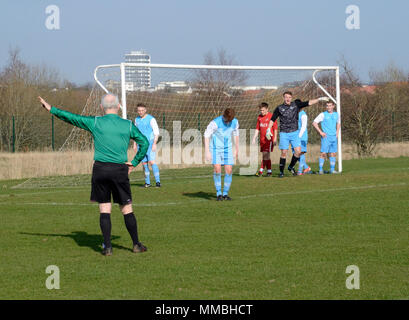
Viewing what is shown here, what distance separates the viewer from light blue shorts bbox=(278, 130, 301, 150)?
1820 centimetres

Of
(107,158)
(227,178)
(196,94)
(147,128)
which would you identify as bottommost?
(227,178)

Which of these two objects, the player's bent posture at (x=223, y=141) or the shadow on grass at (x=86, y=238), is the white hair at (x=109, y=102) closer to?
the shadow on grass at (x=86, y=238)

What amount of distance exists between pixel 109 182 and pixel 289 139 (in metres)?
10.4

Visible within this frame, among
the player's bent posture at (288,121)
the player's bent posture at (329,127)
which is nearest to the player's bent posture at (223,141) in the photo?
the player's bent posture at (288,121)

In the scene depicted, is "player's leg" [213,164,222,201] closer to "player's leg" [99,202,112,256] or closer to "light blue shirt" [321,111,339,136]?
"player's leg" [99,202,112,256]

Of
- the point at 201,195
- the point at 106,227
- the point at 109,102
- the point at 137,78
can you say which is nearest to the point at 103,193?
the point at 106,227

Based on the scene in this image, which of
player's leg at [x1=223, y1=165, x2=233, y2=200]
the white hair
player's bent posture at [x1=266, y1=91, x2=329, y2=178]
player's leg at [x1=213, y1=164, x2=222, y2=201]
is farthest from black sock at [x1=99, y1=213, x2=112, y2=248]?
player's bent posture at [x1=266, y1=91, x2=329, y2=178]

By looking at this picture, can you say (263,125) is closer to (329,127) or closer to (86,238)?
(329,127)

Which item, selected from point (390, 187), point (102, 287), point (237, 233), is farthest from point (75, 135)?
point (102, 287)

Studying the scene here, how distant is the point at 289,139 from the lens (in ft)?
59.8

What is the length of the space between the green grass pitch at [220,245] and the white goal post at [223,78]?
17.5 feet

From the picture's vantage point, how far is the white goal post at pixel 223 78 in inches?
791

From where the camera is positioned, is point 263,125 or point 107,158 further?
point 263,125
